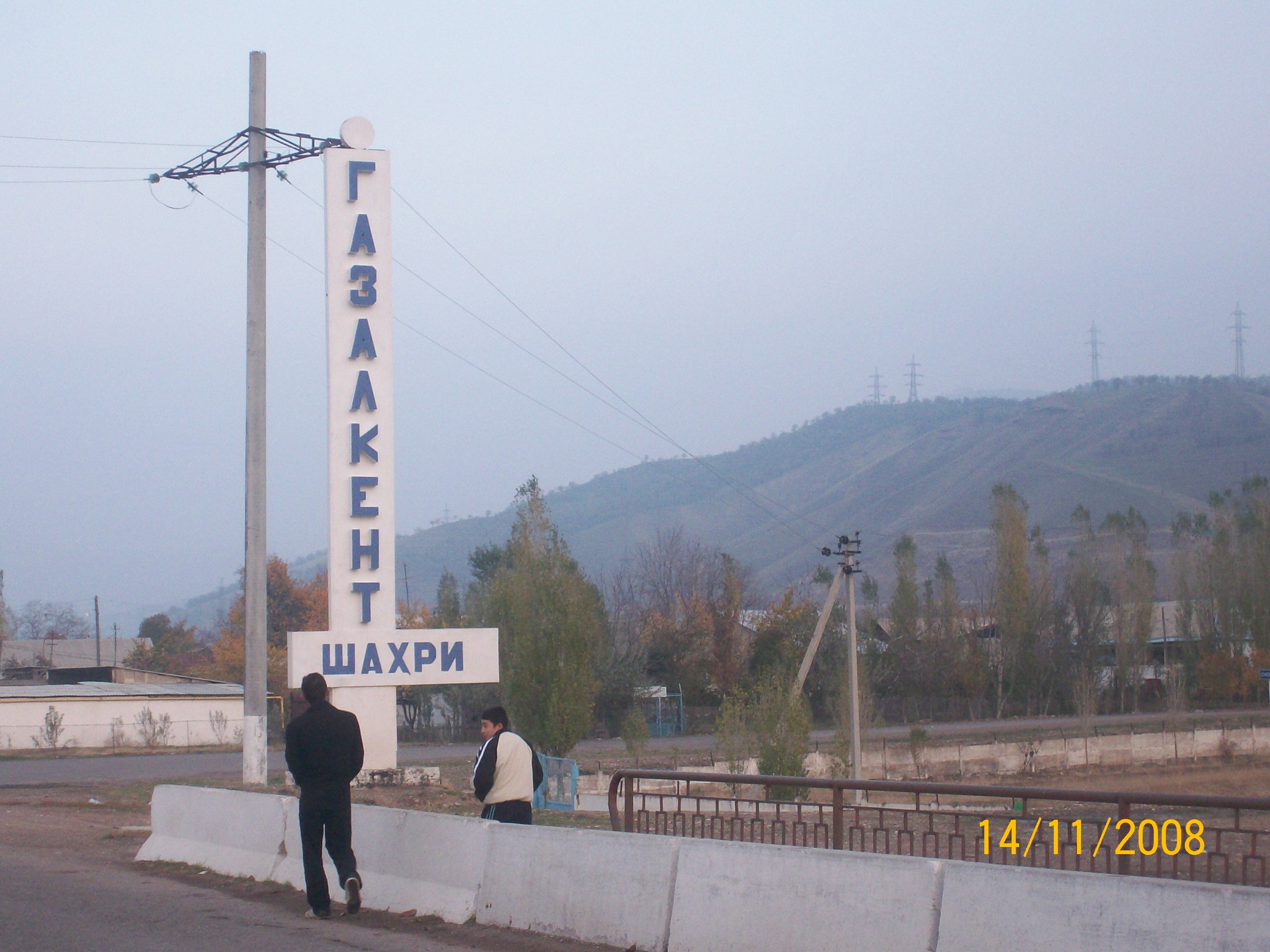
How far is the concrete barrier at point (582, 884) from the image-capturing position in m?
7.64

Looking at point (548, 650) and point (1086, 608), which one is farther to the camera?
point (1086, 608)

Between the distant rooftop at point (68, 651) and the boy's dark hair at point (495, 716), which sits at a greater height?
the boy's dark hair at point (495, 716)

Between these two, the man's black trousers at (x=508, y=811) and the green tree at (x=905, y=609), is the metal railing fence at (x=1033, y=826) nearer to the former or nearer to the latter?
the man's black trousers at (x=508, y=811)

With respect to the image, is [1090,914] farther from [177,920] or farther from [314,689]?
[177,920]

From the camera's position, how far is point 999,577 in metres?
73.9

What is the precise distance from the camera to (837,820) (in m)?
9.91

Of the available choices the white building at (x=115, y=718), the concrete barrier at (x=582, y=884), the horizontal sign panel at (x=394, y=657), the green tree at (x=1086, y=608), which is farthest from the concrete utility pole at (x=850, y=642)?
the green tree at (x=1086, y=608)

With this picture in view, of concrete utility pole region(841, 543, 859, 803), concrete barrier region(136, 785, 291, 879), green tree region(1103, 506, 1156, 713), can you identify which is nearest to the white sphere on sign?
concrete barrier region(136, 785, 291, 879)

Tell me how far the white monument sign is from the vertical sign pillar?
15 mm

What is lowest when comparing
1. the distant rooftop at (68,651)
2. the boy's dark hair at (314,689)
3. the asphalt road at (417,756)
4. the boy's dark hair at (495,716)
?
the asphalt road at (417,756)

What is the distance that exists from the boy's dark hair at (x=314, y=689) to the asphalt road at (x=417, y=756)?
2133cm

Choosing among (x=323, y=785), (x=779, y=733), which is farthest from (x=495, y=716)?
(x=779, y=733)

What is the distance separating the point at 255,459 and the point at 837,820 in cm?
1428

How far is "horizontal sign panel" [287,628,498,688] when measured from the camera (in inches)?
768
